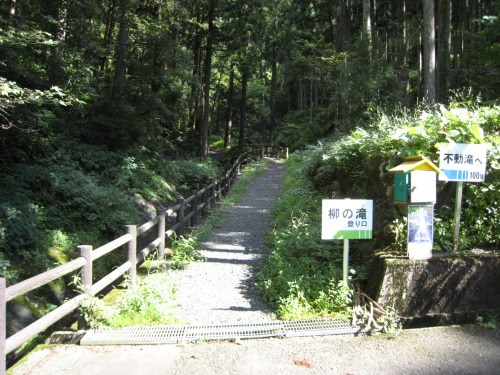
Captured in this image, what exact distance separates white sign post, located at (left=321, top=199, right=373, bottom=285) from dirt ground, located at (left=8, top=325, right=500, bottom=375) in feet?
3.77

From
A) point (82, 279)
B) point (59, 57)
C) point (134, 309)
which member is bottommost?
point (134, 309)

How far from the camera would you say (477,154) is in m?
4.82

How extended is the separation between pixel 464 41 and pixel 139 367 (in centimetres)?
2899

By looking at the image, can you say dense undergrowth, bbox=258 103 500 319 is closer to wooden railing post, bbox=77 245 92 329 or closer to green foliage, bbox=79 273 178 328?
green foliage, bbox=79 273 178 328

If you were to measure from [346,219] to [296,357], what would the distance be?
1.72m

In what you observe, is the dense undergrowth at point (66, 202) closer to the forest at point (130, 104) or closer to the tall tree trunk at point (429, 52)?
the forest at point (130, 104)

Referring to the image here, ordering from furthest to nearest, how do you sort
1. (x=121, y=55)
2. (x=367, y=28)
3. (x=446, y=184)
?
(x=367, y=28)
(x=121, y=55)
(x=446, y=184)

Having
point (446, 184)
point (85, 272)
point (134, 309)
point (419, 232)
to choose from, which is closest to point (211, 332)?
point (134, 309)

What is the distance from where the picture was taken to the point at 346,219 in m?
4.74

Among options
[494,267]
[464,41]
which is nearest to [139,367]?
[494,267]

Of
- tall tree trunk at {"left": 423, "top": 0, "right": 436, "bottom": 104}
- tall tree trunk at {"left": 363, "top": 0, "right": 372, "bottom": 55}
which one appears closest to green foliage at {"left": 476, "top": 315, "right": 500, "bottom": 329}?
tall tree trunk at {"left": 423, "top": 0, "right": 436, "bottom": 104}

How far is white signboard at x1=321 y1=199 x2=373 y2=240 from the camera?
4.69 m

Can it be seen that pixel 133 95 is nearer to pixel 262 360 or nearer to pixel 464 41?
pixel 262 360

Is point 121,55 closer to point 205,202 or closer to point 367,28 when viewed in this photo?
point 205,202
